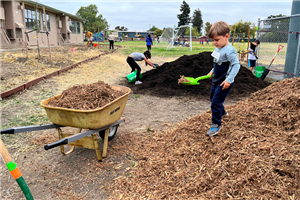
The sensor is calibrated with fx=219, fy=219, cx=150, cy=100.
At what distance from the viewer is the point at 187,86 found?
24.7 ft

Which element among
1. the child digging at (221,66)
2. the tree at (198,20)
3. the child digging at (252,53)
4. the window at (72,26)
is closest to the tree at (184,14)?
the tree at (198,20)

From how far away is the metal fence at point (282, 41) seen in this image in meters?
8.34

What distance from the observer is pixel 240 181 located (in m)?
2.23

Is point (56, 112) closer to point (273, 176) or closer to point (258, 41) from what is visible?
point (273, 176)

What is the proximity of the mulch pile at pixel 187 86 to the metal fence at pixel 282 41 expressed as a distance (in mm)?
1479

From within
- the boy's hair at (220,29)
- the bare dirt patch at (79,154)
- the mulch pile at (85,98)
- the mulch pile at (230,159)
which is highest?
the boy's hair at (220,29)

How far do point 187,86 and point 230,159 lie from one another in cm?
512

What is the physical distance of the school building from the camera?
15492mm

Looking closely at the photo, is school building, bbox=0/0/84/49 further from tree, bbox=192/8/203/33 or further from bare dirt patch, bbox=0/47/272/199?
tree, bbox=192/8/203/33

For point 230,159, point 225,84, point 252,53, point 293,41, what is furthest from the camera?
point 252,53

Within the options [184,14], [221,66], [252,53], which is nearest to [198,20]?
[184,14]

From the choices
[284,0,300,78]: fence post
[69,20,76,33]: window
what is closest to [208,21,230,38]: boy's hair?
[284,0,300,78]: fence post

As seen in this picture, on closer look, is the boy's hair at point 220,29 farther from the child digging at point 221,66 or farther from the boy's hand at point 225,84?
the boy's hand at point 225,84

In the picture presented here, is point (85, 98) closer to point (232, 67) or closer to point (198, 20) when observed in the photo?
point (232, 67)
